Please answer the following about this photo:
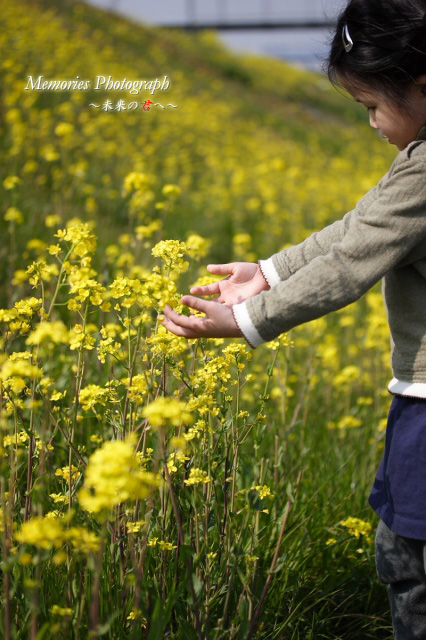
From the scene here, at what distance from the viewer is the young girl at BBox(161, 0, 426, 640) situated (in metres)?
1.33

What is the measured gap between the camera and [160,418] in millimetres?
1038

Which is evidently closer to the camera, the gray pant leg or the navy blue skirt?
the navy blue skirt

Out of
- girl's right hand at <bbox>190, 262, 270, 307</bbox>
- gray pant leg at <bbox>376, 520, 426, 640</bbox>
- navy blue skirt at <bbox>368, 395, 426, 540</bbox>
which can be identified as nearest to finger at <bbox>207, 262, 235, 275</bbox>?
girl's right hand at <bbox>190, 262, 270, 307</bbox>

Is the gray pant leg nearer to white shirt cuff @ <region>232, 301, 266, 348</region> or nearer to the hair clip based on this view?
white shirt cuff @ <region>232, 301, 266, 348</region>

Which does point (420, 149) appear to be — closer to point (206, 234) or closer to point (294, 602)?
point (294, 602)

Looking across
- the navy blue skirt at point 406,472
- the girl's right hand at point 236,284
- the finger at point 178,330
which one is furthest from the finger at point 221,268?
the navy blue skirt at point 406,472

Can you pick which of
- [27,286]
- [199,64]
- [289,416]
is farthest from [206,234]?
[199,64]

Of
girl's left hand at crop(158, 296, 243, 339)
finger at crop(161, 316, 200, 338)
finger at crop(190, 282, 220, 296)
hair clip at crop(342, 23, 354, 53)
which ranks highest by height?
hair clip at crop(342, 23, 354, 53)

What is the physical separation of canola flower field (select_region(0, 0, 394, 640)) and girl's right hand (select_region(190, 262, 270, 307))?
94 mm

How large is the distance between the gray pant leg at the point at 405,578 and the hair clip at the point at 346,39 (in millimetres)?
1053

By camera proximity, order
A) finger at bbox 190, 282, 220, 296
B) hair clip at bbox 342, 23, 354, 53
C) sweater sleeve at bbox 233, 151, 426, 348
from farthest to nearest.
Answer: finger at bbox 190, 282, 220, 296, hair clip at bbox 342, 23, 354, 53, sweater sleeve at bbox 233, 151, 426, 348

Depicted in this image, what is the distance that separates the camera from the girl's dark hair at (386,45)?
138cm

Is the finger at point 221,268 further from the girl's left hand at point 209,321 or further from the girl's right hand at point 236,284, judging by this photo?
the girl's left hand at point 209,321

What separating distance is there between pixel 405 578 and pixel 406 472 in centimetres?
28
